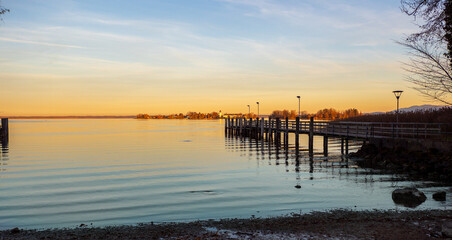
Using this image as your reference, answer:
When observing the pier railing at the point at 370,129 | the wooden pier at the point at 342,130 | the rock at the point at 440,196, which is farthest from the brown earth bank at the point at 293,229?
the wooden pier at the point at 342,130

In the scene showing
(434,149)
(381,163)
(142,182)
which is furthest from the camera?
(381,163)

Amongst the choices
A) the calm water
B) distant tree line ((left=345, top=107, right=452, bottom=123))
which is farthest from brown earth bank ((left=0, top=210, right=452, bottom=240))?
distant tree line ((left=345, top=107, right=452, bottom=123))

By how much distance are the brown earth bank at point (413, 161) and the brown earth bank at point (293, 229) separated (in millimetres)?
10362

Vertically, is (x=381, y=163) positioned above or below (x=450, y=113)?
below

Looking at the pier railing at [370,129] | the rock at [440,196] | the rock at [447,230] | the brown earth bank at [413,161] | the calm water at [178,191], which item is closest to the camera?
the rock at [447,230]

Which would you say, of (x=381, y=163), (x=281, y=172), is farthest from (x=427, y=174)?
(x=281, y=172)

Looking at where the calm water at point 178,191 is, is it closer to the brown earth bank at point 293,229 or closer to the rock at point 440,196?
the rock at point 440,196

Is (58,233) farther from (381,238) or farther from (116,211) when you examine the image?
(381,238)

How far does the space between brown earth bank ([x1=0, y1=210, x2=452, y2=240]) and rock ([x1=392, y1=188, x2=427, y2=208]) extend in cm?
221

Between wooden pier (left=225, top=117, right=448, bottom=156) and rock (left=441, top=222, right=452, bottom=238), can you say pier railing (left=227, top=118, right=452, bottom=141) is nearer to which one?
wooden pier (left=225, top=117, right=448, bottom=156)

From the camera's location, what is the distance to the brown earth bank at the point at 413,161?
20.7 m

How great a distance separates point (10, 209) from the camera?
14.1 meters

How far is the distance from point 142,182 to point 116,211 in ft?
22.5

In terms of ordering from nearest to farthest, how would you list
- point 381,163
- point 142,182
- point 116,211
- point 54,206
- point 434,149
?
point 116,211
point 54,206
point 142,182
point 434,149
point 381,163
